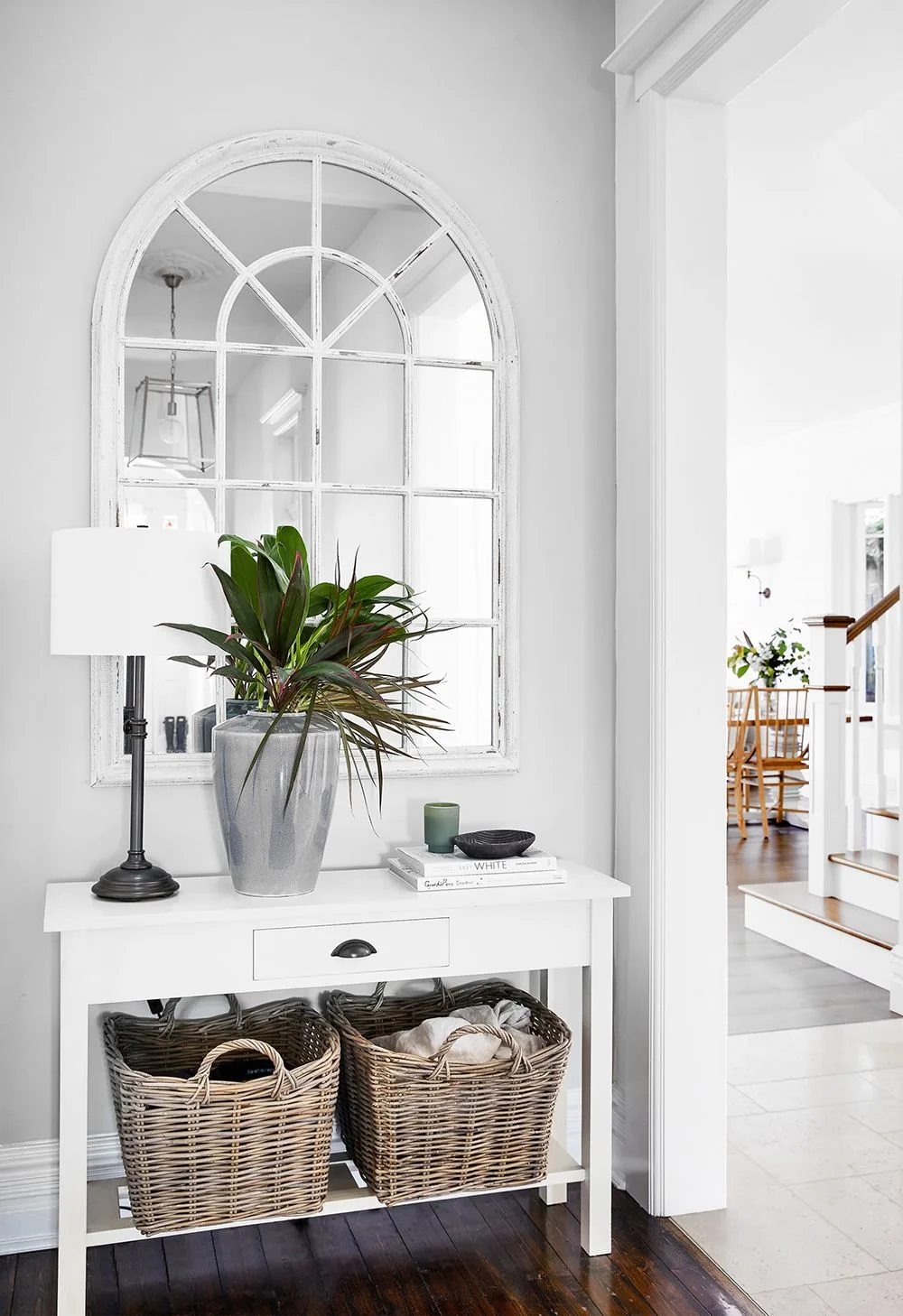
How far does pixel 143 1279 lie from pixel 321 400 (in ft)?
6.01

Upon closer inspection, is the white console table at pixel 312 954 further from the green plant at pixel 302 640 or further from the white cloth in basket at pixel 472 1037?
the green plant at pixel 302 640

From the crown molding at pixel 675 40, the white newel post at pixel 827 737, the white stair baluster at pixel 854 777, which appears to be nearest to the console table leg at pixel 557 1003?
the crown molding at pixel 675 40

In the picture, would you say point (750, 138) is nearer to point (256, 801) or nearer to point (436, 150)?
point (436, 150)

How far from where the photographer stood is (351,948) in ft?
6.95

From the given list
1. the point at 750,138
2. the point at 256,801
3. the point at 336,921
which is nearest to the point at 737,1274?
the point at 336,921

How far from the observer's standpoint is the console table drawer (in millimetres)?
2082

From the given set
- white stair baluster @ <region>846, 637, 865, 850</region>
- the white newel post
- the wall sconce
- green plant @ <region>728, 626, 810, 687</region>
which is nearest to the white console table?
the white newel post

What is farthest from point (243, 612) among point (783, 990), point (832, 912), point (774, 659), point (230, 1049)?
point (774, 659)

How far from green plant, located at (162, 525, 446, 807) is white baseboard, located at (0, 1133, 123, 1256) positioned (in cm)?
101

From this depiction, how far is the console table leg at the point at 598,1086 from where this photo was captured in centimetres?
225

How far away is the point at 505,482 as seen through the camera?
2.63 metres

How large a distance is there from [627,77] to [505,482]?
974mm

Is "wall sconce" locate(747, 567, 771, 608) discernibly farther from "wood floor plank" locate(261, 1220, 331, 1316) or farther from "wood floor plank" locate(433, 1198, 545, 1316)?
"wood floor plank" locate(261, 1220, 331, 1316)

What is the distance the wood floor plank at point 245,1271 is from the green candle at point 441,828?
870mm
